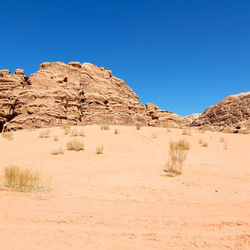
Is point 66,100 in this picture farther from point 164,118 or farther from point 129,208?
point 129,208

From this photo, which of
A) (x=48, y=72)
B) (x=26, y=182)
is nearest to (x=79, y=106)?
(x=48, y=72)

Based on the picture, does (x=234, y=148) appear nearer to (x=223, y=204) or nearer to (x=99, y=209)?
(x=223, y=204)

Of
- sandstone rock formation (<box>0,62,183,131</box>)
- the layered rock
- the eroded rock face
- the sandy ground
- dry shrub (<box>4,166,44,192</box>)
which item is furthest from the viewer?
the layered rock

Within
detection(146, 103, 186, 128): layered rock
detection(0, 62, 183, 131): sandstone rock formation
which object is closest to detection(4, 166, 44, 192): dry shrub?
detection(0, 62, 183, 131): sandstone rock formation

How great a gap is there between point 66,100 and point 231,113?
23.0 m

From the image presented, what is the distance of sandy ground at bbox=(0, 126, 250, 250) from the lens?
2016 mm

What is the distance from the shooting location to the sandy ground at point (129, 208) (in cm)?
Answer: 202

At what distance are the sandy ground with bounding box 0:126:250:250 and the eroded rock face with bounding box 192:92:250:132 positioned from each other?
77.6ft

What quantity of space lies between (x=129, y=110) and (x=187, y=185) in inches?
1141

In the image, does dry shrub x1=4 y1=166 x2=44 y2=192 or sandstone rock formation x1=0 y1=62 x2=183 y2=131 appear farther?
sandstone rock formation x1=0 y1=62 x2=183 y2=131

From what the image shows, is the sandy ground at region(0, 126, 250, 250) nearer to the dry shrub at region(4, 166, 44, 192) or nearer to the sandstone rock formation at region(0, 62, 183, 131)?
the dry shrub at region(4, 166, 44, 192)

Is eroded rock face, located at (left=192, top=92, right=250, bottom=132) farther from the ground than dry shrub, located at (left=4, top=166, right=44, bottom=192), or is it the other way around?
eroded rock face, located at (left=192, top=92, right=250, bottom=132)

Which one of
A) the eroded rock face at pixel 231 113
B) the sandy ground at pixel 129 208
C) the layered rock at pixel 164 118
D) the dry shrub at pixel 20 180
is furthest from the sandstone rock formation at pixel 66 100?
A: the dry shrub at pixel 20 180

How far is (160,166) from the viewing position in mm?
6449
